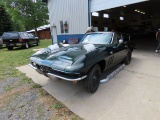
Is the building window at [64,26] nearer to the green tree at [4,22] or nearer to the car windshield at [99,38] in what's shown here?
the car windshield at [99,38]

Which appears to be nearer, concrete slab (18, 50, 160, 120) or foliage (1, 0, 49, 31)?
concrete slab (18, 50, 160, 120)

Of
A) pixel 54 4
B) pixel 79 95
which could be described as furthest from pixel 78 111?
pixel 54 4

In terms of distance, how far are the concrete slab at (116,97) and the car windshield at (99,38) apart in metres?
1.23

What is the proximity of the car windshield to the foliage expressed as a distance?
24.7 m

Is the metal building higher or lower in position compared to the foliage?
lower

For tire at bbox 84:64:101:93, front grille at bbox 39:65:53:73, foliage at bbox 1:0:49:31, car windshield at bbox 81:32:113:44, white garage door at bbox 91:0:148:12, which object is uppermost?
foliage at bbox 1:0:49:31

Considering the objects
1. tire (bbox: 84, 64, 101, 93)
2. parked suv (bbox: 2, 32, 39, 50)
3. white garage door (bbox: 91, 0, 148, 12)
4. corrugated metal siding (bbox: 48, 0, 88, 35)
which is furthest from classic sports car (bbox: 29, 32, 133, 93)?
parked suv (bbox: 2, 32, 39, 50)

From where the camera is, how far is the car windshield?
14.3ft

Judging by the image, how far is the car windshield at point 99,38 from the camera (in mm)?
4371

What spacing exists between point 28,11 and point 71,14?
62.2 ft

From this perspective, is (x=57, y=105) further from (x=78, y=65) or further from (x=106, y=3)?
(x=106, y=3)

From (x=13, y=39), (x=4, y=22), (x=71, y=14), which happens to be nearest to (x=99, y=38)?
(x=71, y=14)

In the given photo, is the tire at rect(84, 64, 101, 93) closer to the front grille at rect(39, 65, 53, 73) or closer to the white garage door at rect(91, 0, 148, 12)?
the front grille at rect(39, 65, 53, 73)

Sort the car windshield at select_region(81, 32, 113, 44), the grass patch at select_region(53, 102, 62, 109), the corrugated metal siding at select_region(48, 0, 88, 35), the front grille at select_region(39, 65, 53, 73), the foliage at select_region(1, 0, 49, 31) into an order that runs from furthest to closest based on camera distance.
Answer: the foliage at select_region(1, 0, 49, 31) < the corrugated metal siding at select_region(48, 0, 88, 35) < the car windshield at select_region(81, 32, 113, 44) < the front grille at select_region(39, 65, 53, 73) < the grass patch at select_region(53, 102, 62, 109)
